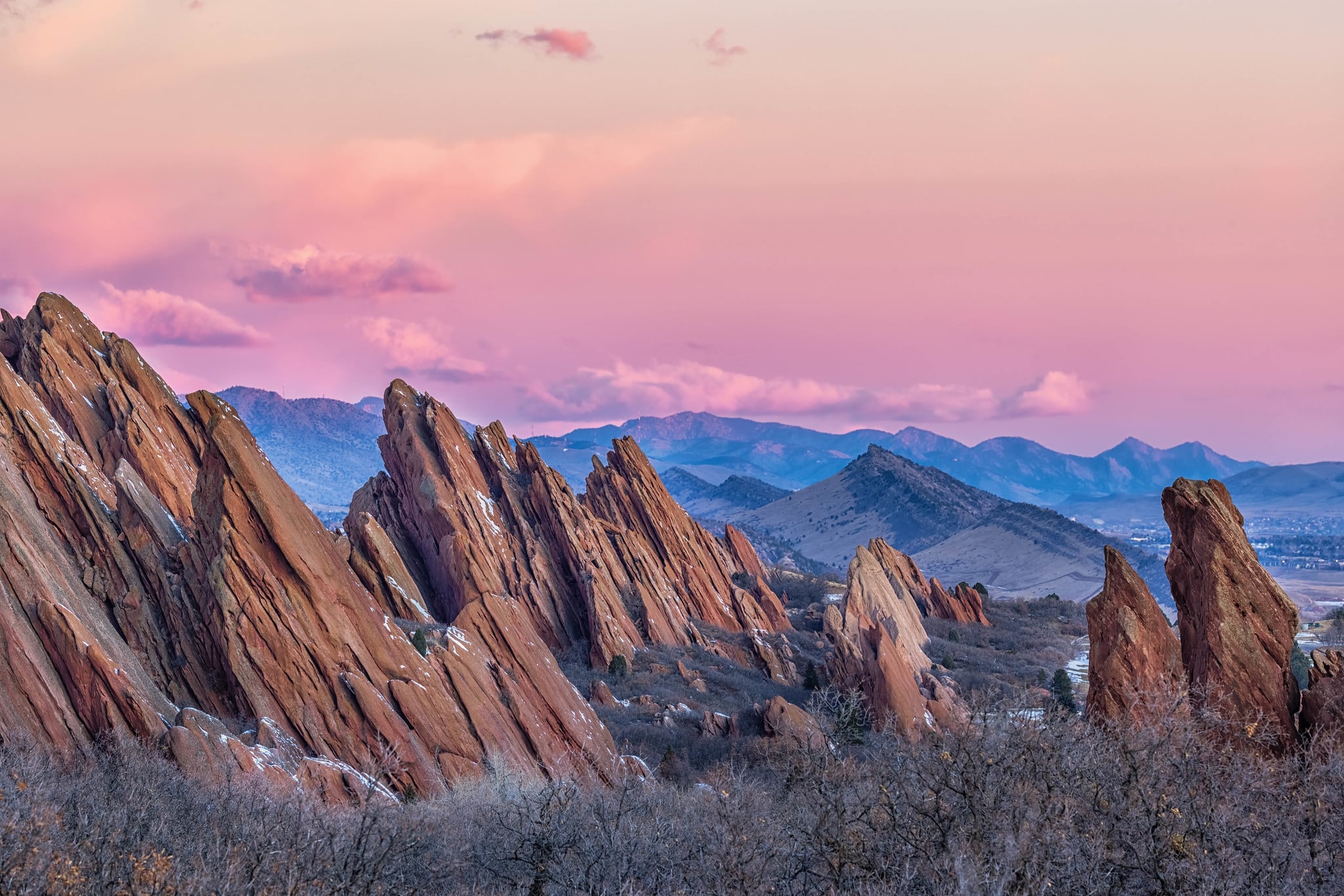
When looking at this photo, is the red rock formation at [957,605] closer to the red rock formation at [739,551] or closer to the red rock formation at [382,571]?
the red rock formation at [739,551]


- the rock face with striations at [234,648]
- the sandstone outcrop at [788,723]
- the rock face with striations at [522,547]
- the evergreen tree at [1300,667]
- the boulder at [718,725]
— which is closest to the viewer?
the rock face with striations at [234,648]

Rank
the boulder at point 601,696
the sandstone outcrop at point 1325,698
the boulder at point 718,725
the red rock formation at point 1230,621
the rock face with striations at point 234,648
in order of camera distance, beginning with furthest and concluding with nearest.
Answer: the boulder at point 601,696, the boulder at point 718,725, the red rock formation at point 1230,621, the rock face with striations at point 234,648, the sandstone outcrop at point 1325,698

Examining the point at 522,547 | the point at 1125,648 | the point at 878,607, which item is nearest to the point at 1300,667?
the point at 1125,648

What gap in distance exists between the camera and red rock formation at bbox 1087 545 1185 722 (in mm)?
37969

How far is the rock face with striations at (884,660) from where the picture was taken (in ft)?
205

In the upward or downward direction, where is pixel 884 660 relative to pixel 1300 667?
downward

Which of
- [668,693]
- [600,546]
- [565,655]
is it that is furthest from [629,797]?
[600,546]

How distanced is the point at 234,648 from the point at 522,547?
45659 millimetres

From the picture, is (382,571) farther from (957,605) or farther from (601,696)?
(957,605)

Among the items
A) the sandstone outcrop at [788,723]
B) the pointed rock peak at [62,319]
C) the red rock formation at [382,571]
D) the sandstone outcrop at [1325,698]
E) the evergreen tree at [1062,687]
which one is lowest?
the evergreen tree at [1062,687]

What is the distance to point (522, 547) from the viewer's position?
3420 inches

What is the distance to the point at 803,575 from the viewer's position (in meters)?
166

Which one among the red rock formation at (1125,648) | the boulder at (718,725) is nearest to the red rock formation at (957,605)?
the boulder at (718,725)

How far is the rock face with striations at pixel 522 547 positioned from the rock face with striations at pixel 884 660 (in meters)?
14.3
